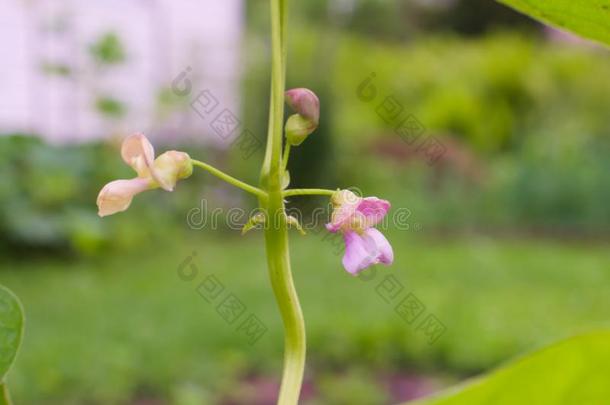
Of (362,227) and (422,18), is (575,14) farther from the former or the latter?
(422,18)

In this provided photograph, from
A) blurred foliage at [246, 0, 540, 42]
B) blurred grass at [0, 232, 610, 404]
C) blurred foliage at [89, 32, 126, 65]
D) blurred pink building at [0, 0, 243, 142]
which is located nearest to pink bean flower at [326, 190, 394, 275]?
blurred grass at [0, 232, 610, 404]

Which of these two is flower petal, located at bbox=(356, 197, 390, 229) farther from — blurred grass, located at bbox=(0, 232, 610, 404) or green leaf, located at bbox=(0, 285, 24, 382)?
blurred grass, located at bbox=(0, 232, 610, 404)

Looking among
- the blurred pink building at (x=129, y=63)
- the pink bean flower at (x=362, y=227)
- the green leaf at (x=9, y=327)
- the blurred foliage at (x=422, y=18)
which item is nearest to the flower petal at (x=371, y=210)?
the pink bean flower at (x=362, y=227)

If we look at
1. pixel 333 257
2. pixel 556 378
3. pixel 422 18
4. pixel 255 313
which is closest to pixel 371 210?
pixel 556 378

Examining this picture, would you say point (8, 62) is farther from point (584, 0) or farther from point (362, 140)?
point (584, 0)

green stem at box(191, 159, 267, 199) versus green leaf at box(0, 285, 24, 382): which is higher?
green stem at box(191, 159, 267, 199)

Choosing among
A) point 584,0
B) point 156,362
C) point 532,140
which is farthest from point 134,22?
point 584,0
